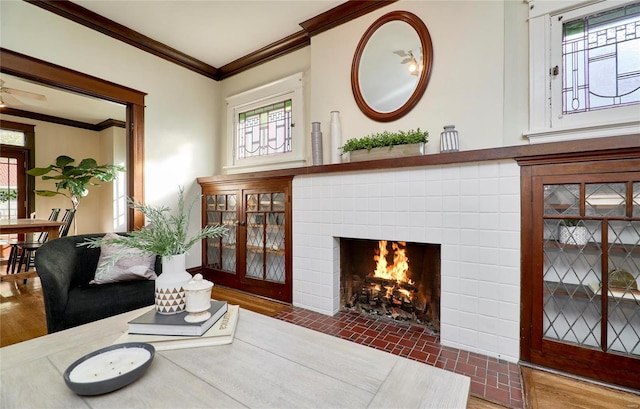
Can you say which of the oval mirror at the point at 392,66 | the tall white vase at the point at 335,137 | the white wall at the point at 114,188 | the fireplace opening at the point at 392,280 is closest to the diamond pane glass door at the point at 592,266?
the fireplace opening at the point at 392,280

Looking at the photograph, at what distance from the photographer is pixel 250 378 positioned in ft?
2.76

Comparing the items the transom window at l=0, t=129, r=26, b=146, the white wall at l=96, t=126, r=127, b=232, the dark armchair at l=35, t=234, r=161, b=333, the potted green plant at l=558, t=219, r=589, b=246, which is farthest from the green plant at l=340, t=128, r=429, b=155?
the transom window at l=0, t=129, r=26, b=146

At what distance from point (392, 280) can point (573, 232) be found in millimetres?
1264

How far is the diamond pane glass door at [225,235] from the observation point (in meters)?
3.32

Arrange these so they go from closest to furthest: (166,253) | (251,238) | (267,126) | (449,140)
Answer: (166,253)
(449,140)
(251,238)
(267,126)

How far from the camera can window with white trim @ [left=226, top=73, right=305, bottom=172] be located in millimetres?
3154

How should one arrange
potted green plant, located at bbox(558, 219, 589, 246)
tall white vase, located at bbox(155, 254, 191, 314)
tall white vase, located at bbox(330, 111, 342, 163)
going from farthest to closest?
1. tall white vase, located at bbox(330, 111, 342, 163)
2. potted green plant, located at bbox(558, 219, 589, 246)
3. tall white vase, located at bbox(155, 254, 191, 314)

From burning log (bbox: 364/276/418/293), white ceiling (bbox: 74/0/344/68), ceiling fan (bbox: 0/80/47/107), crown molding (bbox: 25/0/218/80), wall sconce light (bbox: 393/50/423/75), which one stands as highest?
white ceiling (bbox: 74/0/344/68)

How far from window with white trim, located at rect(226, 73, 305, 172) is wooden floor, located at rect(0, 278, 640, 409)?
1533 mm

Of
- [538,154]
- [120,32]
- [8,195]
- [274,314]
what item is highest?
[120,32]

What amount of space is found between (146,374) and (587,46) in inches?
113

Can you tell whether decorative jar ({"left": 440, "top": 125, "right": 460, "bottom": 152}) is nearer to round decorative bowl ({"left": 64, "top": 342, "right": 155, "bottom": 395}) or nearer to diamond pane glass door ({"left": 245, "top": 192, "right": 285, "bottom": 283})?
diamond pane glass door ({"left": 245, "top": 192, "right": 285, "bottom": 283})

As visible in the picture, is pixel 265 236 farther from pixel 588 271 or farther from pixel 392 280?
pixel 588 271

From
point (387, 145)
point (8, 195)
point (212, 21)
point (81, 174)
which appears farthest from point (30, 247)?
point (387, 145)
